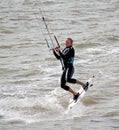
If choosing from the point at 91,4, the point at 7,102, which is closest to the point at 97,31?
the point at 91,4

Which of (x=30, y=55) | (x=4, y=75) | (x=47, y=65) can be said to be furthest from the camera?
(x=30, y=55)

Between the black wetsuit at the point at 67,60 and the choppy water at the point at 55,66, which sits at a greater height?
the black wetsuit at the point at 67,60

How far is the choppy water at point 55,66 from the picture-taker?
15.4 m

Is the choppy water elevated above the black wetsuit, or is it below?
below

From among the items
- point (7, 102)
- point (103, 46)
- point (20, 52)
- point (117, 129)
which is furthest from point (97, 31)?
point (117, 129)

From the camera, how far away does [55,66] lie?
23.1m

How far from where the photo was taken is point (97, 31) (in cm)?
3081

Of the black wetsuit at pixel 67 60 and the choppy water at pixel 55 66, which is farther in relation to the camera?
the black wetsuit at pixel 67 60

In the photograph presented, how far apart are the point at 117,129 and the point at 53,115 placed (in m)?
2.79

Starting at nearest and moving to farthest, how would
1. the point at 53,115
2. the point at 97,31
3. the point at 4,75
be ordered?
1. the point at 53,115
2. the point at 4,75
3. the point at 97,31

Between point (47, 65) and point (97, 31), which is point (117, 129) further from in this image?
point (97, 31)

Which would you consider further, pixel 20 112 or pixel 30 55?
pixel 30 55

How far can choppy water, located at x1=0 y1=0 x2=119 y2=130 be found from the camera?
15445 mm

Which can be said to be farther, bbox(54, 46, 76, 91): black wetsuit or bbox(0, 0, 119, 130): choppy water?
bbox(54, 46, 76, 91): black wetsuit
